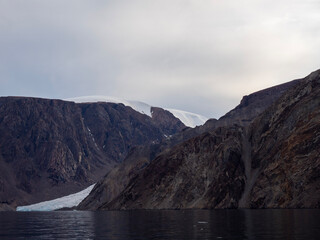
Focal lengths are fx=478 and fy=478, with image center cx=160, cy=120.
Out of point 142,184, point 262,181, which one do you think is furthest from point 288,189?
point 142,184

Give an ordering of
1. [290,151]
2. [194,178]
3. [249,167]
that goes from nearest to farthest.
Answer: [290,151], [249,167], [194,178]

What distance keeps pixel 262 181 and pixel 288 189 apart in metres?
12.5

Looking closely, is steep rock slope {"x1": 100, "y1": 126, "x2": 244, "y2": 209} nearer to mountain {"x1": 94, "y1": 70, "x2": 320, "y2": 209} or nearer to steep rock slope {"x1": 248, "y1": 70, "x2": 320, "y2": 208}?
mountain {"x1": 94, "y1": 70, "x2": 320, "y2": 209}

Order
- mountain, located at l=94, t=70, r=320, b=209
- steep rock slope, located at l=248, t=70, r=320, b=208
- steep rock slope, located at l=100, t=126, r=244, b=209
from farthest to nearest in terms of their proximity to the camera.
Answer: steep rock slope, located at l=100, t=126, r=244, b=209, mountain, located at l=94, t=70, r=320, b=209, steep rock slope, located at l=248, t=70, r=320, b=208

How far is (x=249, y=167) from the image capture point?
157 metres

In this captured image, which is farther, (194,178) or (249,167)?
(194,178)

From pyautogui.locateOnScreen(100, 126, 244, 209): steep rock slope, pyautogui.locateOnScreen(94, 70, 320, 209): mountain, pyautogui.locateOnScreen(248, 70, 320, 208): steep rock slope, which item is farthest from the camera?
pyautogui.locateOnScreen(100, 126, 244, 209): steep rock slope

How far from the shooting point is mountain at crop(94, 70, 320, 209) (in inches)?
5084

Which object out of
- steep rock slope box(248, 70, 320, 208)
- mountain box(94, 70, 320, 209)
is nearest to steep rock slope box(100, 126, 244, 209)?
mountain box(94, 70, 320, 209)

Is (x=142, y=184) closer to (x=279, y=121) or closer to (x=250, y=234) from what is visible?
(x=279, y=121)

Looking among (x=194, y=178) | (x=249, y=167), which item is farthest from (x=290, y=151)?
(x=194, y=178)

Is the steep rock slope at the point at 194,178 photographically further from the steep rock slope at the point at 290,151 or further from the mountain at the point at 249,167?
the steep rock slope at the point at 290,151

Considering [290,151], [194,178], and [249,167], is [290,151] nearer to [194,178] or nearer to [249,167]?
[249,167]

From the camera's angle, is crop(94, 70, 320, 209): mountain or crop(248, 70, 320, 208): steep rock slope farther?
crop(94, 70, 320, 209): mountain
